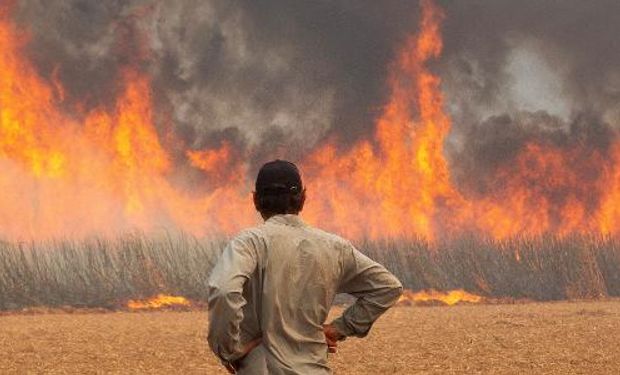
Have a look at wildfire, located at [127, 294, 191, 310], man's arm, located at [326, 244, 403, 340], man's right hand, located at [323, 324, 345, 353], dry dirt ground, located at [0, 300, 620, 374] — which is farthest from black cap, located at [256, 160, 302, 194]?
wildfire, located at [127, 294, 191, 310]

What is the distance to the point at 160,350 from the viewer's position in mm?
15008

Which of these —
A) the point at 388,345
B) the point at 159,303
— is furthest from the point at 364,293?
the point at 159,303

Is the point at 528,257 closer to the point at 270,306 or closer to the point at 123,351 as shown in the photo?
the point at 123,351

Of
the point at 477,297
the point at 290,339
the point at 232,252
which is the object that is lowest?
the point at 477,297

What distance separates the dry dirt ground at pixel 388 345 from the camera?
13414 millimetres

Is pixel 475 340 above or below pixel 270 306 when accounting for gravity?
below

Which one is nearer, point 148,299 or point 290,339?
point 290,339

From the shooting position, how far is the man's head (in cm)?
377

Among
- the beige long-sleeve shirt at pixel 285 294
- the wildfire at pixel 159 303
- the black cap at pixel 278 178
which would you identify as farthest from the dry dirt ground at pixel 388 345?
the black cap at pixel 278 178

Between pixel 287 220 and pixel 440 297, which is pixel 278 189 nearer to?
pixel 287 220

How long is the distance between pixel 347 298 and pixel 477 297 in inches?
163

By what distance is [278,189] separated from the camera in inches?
150

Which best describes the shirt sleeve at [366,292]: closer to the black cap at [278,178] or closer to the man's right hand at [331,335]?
the man's right hand at [331,335]

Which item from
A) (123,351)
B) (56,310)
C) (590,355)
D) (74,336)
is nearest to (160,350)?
(123,351)
